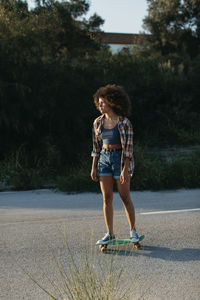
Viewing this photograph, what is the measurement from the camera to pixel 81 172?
944 centimetres

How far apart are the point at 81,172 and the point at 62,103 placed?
2.83 metres

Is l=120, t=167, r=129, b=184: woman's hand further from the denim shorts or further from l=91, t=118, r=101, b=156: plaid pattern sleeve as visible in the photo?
l=91, t=118, r=101, b=156: plaid pattern sleeve

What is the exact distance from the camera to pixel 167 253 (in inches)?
195

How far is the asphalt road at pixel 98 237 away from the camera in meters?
4.02

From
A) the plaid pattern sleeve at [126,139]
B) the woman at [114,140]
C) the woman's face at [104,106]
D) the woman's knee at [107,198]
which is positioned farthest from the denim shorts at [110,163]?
the woman's face at [104,106]

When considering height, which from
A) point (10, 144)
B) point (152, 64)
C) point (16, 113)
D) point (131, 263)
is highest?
point (152, 64)

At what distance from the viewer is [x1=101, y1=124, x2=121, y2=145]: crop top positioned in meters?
4.86

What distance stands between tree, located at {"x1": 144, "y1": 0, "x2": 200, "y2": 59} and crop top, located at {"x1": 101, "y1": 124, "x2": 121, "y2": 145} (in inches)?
1204

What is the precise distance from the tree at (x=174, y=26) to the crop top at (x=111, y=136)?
30.6 m

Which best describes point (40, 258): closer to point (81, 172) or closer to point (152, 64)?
point (81, 172)

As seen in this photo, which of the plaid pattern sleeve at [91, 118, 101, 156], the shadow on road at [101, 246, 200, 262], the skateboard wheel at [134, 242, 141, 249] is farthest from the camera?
the skateboard wheel at [134, 242, 141, 249]

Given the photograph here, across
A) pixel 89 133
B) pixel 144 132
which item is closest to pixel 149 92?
pixel 144 132

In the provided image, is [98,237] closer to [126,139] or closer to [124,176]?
[124,176]

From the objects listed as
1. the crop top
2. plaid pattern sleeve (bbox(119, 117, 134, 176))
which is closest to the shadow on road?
plaid pattern sleeve (bbox(119, 117, 134, 176))
